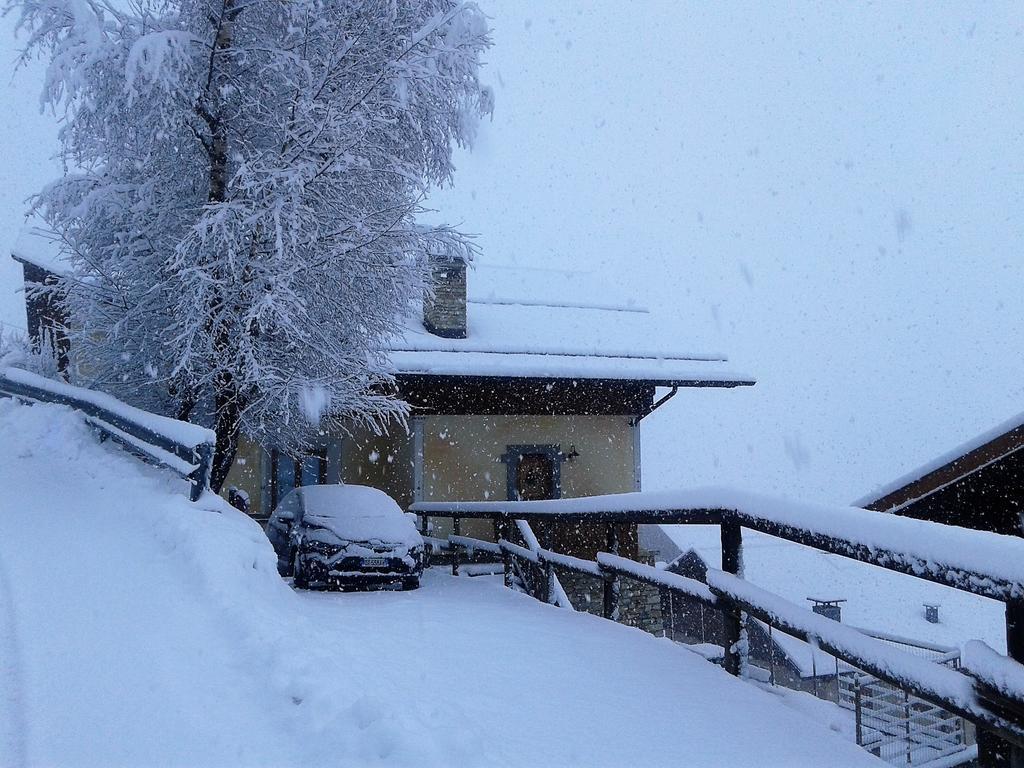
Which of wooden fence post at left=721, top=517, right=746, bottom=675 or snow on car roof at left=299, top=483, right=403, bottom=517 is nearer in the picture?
wooden fence post at left=721, top=517, right=746, bottom=675

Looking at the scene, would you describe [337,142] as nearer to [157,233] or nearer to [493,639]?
[157,233]

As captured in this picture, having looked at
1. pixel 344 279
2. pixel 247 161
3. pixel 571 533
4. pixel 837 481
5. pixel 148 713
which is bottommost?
pixel 837 481

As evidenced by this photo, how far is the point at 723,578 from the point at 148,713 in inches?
115

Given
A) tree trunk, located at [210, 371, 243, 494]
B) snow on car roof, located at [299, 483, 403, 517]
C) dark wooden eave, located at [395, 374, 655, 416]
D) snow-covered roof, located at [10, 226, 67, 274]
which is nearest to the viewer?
tree trunk, located at [210, 371, 243, 494]

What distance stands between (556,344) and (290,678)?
13.7 meters

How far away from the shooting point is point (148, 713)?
124 inches

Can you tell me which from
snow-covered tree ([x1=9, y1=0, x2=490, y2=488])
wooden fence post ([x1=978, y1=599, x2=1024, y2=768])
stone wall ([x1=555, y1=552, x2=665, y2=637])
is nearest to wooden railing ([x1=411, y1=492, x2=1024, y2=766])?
wooden fence post ([x1=978, y1=599, x2=1024, y2=768])

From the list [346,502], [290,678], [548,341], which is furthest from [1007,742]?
[548,341]

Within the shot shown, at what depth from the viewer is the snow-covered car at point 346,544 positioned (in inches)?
379

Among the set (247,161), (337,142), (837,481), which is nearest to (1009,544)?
(337,142)

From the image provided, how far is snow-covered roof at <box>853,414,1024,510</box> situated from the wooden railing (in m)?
2.07

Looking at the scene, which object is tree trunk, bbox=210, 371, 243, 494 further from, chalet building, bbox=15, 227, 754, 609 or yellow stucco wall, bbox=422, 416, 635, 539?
yellow stucco wall, bbox=422, 416, 635, 539

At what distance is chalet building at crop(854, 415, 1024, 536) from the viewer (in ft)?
17.5

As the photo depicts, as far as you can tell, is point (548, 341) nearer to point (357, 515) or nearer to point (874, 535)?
point (357, 515)
